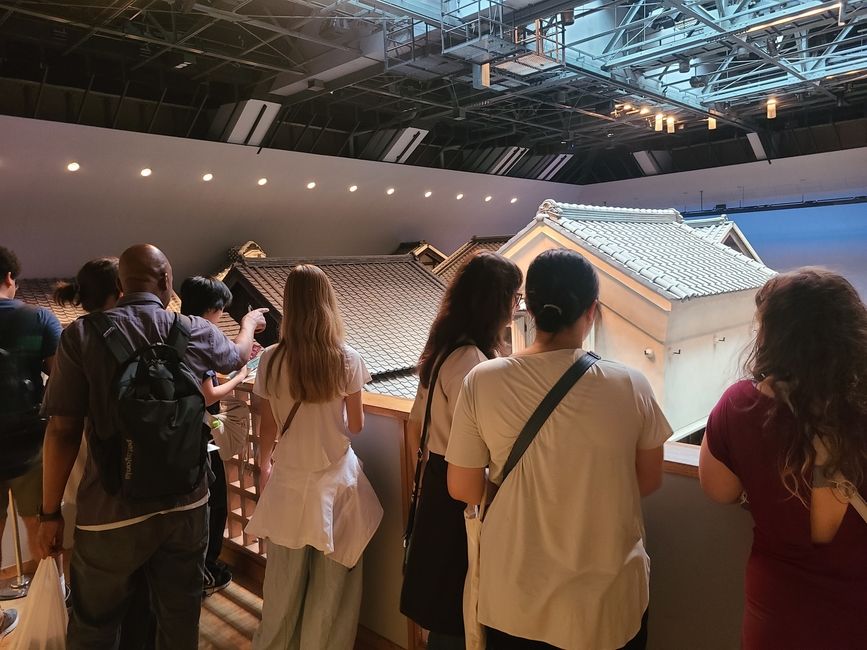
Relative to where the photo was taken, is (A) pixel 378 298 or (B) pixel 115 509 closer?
(B) pixel 115 509

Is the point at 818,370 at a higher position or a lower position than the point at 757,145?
lower

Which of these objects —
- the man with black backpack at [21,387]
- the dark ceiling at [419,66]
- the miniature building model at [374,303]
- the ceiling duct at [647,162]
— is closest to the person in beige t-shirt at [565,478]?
the man with black backpack at [21,387]

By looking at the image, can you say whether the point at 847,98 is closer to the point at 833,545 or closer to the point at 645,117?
the point at 645,117

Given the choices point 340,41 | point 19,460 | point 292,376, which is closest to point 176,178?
point 340,41

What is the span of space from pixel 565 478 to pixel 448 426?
461 mm

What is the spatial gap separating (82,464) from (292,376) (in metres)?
1.06

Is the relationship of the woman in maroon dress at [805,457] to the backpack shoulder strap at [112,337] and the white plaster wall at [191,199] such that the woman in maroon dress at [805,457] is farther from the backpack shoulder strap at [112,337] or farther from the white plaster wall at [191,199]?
the white plaster wall at [191,199]

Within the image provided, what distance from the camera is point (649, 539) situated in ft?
5.48

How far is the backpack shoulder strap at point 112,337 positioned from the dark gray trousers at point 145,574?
19.4 inches

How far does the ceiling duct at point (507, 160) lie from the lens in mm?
13766

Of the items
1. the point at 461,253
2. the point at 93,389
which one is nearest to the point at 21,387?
the point at 93,389

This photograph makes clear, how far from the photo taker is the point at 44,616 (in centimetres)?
200

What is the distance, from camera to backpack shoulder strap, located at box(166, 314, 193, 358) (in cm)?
182

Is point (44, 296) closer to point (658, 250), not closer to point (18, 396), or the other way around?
point (18, 396)
